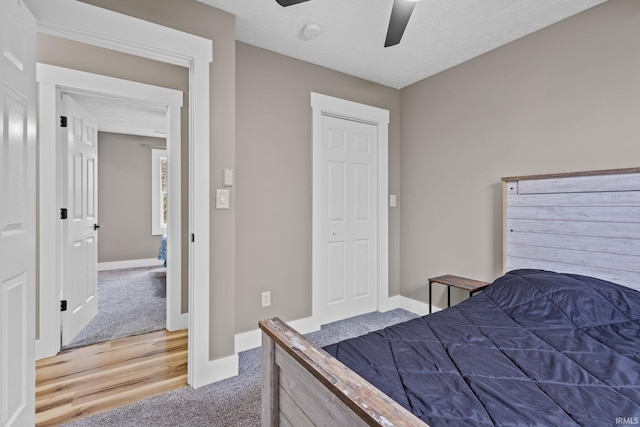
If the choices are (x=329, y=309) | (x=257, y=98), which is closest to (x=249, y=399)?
(x=329, y=309)

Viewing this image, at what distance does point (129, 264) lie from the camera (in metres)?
5.59

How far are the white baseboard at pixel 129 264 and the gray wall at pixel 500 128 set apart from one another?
443cm

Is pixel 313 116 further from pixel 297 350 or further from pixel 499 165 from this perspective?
pixel 297 350

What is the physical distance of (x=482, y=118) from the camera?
9.08 feet

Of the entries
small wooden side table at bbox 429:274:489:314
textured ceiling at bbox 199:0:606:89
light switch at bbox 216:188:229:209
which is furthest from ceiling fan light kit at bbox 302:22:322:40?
small wooden side table at bbox 429:274:489:314

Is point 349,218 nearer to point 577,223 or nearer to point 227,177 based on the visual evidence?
point 227,177

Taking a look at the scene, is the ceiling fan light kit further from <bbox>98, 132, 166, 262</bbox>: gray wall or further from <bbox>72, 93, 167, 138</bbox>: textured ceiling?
<bbox>98, 132, 166, 262</bbox>: gray wall

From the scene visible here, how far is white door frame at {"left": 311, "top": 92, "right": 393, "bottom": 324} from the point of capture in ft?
9.55

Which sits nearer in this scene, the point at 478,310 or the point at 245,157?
the point at 478,310

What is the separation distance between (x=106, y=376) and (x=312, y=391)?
1981 millimetres

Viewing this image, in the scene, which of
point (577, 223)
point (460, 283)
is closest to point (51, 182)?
point (460, 283)

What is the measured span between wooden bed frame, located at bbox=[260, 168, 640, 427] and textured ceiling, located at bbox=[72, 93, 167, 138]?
11.0 feet

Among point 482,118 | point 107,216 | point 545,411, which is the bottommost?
point 545,411

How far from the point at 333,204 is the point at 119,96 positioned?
7.09 ft
